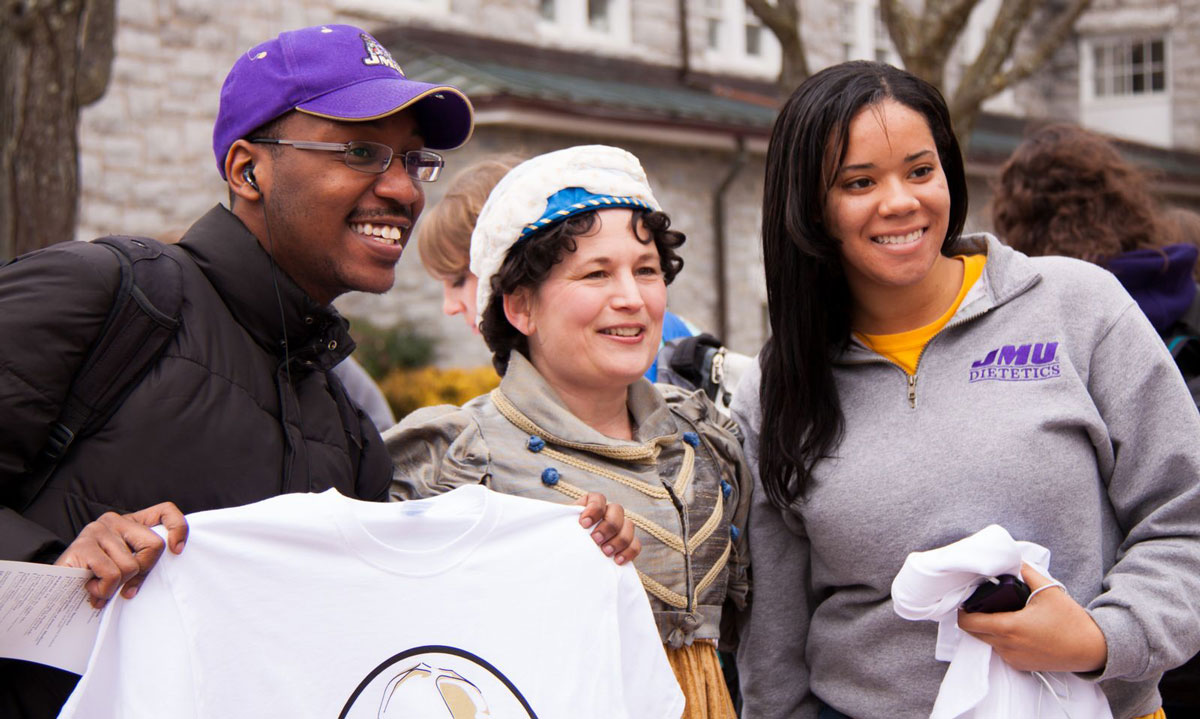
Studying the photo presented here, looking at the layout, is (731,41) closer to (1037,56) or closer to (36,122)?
(1037,56)

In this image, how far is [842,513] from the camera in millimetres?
2590

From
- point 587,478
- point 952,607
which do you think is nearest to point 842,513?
point 952,607

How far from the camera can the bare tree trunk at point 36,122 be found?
226 inches

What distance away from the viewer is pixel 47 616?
1887 mm

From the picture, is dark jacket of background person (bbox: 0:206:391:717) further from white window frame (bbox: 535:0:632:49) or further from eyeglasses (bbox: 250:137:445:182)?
white window frame (bbox: 535:0:632:49)

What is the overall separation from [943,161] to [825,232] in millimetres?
343

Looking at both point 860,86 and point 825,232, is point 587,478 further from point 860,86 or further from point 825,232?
point 860,86

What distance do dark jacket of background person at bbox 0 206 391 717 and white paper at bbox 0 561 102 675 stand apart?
0.07 metres

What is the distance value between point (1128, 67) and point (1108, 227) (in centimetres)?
2214

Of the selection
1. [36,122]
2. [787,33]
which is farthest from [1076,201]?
[36,122]

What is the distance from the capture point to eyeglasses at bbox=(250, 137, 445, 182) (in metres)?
2.33

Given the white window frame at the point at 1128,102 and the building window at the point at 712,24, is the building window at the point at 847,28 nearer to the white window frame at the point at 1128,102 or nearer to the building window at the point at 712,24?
the building window at the point at 712,24

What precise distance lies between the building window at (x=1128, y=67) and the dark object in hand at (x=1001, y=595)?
23.5 meters

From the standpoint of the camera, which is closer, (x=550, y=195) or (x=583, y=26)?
(x=550, y=195)
